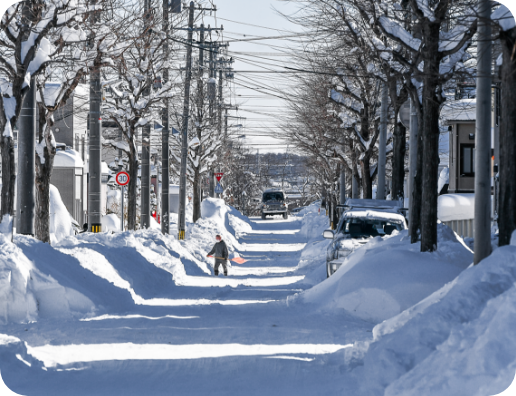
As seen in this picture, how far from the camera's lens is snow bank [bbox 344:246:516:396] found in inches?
226

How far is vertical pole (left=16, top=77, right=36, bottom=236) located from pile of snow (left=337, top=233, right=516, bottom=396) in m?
7.59

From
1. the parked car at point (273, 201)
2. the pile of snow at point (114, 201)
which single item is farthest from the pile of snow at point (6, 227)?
the parked car at point (273, 201)

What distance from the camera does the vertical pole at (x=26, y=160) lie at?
1297 centimetres

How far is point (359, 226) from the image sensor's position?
57.0 feet

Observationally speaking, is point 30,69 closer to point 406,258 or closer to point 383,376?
point 406,258

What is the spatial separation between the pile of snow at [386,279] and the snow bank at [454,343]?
2659 mm

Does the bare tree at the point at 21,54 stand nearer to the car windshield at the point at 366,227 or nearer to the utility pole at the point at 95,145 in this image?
A: the utility pole at the point at 95,145

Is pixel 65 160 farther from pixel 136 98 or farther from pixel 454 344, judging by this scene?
pixel 454 344

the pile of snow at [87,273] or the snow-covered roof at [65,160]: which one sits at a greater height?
the snow-covered roof at [65,160]

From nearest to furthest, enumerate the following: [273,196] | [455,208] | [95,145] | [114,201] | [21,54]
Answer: [21,54], [95,145], [455,208], [114,201], [273,196]

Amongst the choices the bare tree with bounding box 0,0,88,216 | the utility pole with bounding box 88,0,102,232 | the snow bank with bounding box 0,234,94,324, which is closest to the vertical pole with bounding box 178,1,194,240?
the utility pole with bounding box 88,0,102,232

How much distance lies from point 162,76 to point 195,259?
6.93 metres

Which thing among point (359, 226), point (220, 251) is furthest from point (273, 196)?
point (359, 226)

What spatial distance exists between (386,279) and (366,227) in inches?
221
